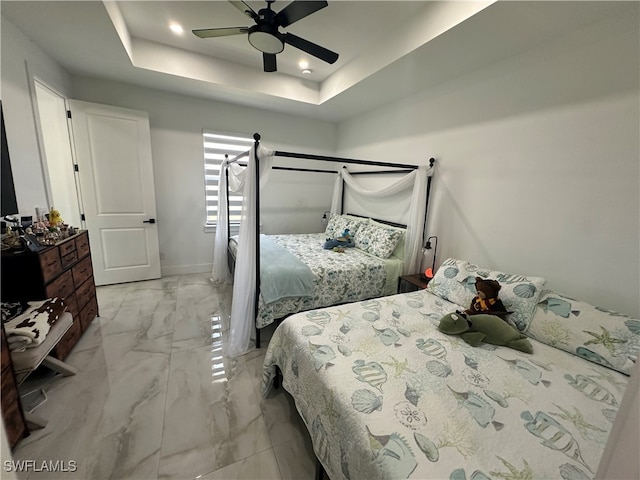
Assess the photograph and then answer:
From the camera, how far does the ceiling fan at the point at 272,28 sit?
1.66 m

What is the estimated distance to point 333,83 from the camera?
133 inches

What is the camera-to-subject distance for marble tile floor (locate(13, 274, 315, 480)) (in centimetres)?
137

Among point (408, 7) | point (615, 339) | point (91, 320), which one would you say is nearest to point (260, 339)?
point (91, 320)

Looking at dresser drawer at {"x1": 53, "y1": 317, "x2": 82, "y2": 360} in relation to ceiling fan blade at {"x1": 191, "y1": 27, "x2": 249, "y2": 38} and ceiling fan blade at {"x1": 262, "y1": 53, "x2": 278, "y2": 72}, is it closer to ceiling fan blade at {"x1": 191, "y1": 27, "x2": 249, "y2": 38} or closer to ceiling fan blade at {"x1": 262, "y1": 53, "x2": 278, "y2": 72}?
ceiling fan blade at {"x1": 191, "y1": 27, "x2": 249, "y2": 38}

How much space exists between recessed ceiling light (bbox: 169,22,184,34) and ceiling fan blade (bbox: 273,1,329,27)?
4.43ft

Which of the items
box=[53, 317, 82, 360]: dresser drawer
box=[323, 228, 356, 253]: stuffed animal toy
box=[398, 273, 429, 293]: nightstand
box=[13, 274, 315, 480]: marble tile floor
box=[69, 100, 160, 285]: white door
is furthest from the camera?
box=[323, 228, 356, 253]: stuffed animal toy

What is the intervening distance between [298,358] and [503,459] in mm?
943

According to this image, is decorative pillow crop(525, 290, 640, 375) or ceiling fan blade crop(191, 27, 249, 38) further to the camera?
ceiling fan blade crop(191, 27, 249, 38)

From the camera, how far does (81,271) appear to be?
2.40 metres

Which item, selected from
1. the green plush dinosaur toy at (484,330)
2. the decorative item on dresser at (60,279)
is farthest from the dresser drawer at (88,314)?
the green plush dinosaur toy at (484,330)

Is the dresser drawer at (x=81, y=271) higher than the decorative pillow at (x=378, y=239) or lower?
lower

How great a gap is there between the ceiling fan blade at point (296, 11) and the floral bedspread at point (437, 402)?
1.94 m

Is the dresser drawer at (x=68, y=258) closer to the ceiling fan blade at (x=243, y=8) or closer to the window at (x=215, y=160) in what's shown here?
the window at (x=215, y=160)

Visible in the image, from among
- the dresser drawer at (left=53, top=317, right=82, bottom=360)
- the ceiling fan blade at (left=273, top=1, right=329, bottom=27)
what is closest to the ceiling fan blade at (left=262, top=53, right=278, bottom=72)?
the ceiling fan blade at (left=273, top=1, right=329, bottom=27)
